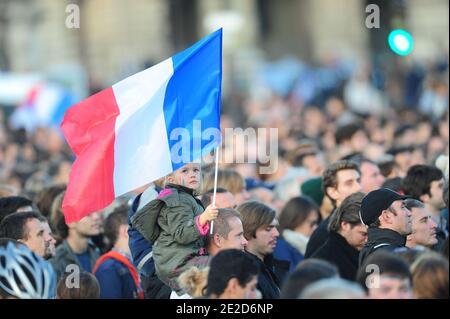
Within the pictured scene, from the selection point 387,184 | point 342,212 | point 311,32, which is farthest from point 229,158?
point 311,32

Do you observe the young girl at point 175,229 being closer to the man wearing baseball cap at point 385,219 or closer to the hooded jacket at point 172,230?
the hooded jacket at point 172,230

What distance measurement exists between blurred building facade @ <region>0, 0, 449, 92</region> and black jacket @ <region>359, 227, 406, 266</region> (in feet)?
102

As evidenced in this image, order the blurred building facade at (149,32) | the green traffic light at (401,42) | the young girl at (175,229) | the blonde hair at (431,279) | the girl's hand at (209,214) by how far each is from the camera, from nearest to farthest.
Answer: the blonde hair at (431,279), the girl's hand at (209,214), the young girl at (175,229), the green traffic light at (401,42), the blurred building facade at (149,32)

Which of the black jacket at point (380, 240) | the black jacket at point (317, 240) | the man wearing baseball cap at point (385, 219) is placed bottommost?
the black jacket at point (317, 240)

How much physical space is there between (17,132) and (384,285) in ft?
54.4

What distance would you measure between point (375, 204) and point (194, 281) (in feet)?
4.93

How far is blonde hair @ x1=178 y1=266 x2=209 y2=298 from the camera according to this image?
7.60m

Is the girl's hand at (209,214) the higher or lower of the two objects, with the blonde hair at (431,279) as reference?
higher

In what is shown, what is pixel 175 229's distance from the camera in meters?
8.27

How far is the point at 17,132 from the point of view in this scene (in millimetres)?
22891

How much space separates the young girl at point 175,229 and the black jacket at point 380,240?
0.96 meters

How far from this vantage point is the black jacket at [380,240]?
8.43m

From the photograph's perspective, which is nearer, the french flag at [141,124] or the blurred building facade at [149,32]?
the french flag at [141,124]

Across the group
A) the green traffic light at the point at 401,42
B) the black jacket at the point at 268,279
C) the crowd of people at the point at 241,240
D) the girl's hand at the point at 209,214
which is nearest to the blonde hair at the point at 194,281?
the crowd of people at the point at 241,240
